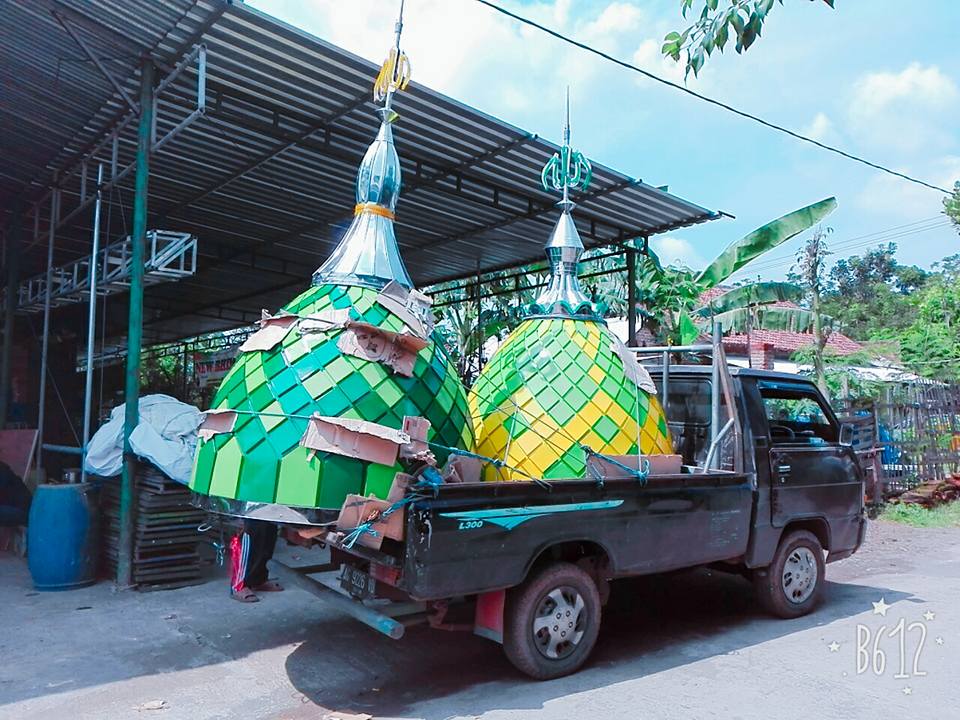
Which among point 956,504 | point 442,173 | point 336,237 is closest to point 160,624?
point 442,173

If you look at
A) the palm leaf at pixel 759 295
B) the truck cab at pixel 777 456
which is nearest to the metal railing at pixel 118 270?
the truck cab at pixel 777 456

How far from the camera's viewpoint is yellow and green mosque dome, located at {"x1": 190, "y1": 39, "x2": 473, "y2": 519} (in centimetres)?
410

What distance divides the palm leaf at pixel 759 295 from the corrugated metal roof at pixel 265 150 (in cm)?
325

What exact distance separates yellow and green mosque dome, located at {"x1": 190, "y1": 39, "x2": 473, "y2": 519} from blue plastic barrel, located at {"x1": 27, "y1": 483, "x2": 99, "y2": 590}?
301 centimetres

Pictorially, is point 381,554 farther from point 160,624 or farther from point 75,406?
point 75,406

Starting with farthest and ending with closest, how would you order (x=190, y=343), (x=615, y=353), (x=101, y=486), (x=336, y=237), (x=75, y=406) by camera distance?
1. (x=190, y=343)
2. (x=75, y=406)
3. (x=336, y=237)
4. (x=101, y=486)
5. (x=615, y=353)

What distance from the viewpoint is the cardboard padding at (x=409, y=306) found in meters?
4.69

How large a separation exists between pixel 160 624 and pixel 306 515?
8.53 feet

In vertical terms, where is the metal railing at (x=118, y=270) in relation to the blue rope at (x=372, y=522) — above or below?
above

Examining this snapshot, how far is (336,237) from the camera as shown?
12.6 metres

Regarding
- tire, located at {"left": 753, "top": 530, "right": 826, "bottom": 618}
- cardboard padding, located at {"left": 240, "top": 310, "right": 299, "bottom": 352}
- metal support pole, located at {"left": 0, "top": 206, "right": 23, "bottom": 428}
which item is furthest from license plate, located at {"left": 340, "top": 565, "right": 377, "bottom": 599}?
metal support pole, located at {"left": 0, "top": 206, "right": 23, "bottom": 428}

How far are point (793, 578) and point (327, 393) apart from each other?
4.24m

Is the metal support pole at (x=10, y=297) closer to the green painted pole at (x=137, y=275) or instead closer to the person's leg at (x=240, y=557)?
the green painted pole at (x=137, y=275)

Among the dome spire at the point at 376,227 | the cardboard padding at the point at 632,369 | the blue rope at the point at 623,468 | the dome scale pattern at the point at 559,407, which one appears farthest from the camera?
the cardboard padding at the point at 632,369
